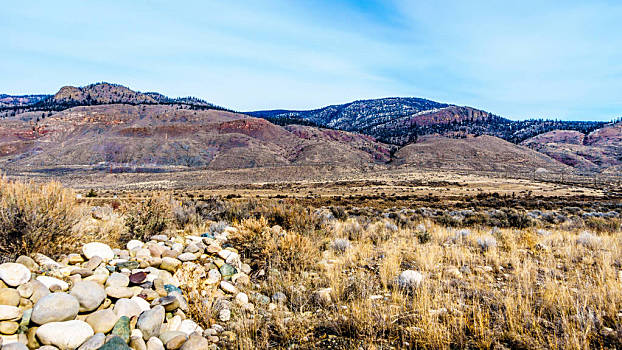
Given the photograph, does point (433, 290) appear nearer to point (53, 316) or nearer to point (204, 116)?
point (53, 316)

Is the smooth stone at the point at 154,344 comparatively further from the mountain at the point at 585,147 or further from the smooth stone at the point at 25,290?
the mountain at the point at 585,147

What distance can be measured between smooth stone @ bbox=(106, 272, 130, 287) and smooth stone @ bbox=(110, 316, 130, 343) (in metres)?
0.62

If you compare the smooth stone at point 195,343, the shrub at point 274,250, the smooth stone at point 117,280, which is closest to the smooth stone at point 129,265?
the smooth stone at point 117,280

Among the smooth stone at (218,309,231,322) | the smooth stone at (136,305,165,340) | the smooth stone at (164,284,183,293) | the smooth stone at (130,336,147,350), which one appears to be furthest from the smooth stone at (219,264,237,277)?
the smooth stone at (130,336,147,350)

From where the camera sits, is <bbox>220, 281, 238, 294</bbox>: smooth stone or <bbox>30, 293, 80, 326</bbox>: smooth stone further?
<bbox>220, 281, 238, 294</bbox>: smooth stone

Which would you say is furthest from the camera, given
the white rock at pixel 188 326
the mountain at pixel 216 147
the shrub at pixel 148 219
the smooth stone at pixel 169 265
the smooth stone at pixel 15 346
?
the mountain at pixel 216 147

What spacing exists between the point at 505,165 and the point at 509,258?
332ft

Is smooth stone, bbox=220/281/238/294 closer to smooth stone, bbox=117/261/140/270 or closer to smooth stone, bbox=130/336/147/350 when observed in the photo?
smooth stone, bbox=117/261/140/270

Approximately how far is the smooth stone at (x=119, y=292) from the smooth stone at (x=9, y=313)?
2.60 feet

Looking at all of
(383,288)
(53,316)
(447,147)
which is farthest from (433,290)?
(447,147)

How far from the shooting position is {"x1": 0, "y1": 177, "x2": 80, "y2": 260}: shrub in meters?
3.95

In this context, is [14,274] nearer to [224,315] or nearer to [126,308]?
[126,308]

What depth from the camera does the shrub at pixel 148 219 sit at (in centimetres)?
612

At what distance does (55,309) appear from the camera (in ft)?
9.70
